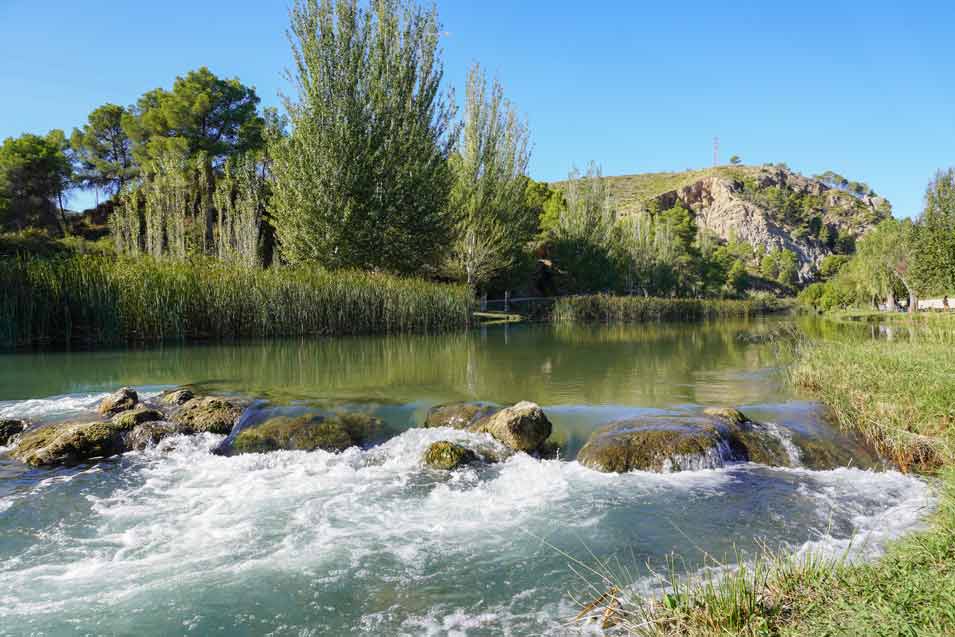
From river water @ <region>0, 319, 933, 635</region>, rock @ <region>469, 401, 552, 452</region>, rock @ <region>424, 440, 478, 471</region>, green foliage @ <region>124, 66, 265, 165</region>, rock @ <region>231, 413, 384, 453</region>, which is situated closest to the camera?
river water @ <region>0, 319, 933, 635</region>

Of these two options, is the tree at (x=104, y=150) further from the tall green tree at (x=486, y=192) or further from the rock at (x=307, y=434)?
the rock at (x=307, y=434)

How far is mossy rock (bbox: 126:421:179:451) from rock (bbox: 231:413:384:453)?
2.87 feet

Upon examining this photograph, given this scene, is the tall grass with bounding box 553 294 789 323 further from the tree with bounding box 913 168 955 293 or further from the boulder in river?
the boulder in river

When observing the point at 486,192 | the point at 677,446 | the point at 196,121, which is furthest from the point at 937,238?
the point at 196,121

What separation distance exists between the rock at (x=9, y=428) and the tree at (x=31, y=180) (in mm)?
37392

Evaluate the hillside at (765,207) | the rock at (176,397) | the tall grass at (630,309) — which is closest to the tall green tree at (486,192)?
the tall grass at (630,309)

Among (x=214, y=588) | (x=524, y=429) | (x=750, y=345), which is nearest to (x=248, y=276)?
(x=524, y=429)

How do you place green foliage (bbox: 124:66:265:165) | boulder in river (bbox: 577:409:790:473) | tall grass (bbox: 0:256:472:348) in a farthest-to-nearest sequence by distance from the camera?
green foliage (bbox: 124:66:265:165)
tall grass (bbox: 0:256:472:348)
boulder in river (bbox: 577:409:790:473)

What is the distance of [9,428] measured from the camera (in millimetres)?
→ 6652

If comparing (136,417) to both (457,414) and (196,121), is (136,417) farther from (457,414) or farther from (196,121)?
(196,121)

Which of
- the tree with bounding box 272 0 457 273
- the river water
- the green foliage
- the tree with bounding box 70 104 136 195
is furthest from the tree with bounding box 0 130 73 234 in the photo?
the river water

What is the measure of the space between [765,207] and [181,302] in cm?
11461

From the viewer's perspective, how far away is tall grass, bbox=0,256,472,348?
496 inches

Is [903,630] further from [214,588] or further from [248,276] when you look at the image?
[248,276]
